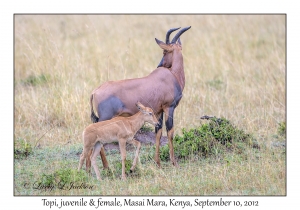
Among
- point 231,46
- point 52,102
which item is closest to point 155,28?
point 231,46

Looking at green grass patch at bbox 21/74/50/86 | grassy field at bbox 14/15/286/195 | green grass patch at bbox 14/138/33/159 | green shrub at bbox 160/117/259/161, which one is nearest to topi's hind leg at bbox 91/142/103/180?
grassy field at bbox 14/15/286/195

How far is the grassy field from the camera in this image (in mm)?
7906

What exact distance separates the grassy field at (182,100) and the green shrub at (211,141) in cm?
18

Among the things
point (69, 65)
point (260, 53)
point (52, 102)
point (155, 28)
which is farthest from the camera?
point (155, 28)

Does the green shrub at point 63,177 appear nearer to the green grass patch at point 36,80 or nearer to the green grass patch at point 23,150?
the green grass patch at point 23,150

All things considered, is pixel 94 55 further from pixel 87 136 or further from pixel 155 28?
pixel 87 136

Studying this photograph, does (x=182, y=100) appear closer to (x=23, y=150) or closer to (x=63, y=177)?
(x=23, y=150)

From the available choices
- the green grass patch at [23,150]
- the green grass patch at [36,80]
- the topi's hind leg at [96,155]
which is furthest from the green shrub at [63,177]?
the green grass patch at [36,80]

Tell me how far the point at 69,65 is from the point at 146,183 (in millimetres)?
6419

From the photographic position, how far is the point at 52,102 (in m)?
11.3

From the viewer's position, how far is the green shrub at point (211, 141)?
8984 millimetres

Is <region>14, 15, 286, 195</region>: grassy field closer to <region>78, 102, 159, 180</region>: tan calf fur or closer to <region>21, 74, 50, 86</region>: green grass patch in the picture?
<region>21, 74, 50, 86</region>: green grass patch

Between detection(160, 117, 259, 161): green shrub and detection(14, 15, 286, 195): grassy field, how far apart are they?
0.58 ft
